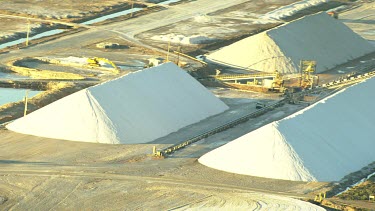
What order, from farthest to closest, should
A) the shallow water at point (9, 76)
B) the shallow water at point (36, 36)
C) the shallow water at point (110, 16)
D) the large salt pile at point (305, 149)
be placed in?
1. the shallow water at point (110, 16)
2. the shallow water at point (36, 36)
3. the shallow water at point (9, 76)
4. the large salt pile at point (305, 149)

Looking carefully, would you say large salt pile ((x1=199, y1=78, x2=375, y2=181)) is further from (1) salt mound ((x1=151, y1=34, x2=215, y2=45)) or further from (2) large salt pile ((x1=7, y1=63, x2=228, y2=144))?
(1) salt mound ((x1=151, y1=34, x2=215, y2=45))

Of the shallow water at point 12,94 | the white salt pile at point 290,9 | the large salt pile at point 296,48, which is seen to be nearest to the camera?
the shallow water at point 12,94

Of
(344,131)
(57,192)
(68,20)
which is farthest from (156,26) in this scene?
(57,192)

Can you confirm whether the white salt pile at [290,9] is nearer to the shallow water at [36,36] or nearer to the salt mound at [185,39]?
the salt mound at [185,39]

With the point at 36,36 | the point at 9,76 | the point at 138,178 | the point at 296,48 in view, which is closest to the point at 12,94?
the point at 9,76

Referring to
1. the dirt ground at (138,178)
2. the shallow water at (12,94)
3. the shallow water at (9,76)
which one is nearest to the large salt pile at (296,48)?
the dirt ground at (138,178)

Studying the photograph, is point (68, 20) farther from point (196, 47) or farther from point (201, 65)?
point (201, 65)

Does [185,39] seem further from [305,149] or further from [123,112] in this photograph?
[305,149]
